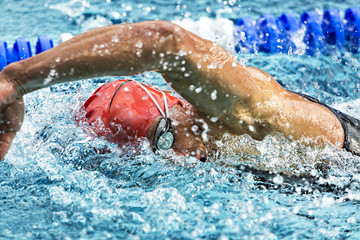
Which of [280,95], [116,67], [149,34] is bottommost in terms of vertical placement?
[280,95]

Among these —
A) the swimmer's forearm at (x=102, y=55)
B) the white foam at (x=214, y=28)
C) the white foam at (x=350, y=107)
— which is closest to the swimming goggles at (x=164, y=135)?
the swimmer's forearm at (x=102, y=55)

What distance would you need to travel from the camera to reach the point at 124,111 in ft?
6.24

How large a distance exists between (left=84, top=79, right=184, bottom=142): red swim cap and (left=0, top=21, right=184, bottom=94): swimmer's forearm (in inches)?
18.8

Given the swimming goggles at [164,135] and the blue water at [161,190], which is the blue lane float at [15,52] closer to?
the blue water at [161,190]

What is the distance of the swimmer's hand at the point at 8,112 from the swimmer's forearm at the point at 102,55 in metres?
0.03

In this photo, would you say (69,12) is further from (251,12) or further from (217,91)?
(217,91)

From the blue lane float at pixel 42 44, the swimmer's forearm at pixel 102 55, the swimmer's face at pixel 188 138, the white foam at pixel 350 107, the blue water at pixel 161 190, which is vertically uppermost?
the swimmer's forearm at pixel 102 55

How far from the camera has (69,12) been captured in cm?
443

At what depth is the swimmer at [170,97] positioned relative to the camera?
4.57ft

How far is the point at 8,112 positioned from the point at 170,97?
72 cm

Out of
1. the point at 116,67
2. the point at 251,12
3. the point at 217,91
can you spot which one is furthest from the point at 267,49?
the point at 116,67

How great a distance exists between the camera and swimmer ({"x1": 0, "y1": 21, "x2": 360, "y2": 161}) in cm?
139

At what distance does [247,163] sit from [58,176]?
0.82m

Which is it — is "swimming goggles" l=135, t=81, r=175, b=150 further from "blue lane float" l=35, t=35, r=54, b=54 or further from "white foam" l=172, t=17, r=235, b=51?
"white foam" l=172, t=17, r=235, b=51
